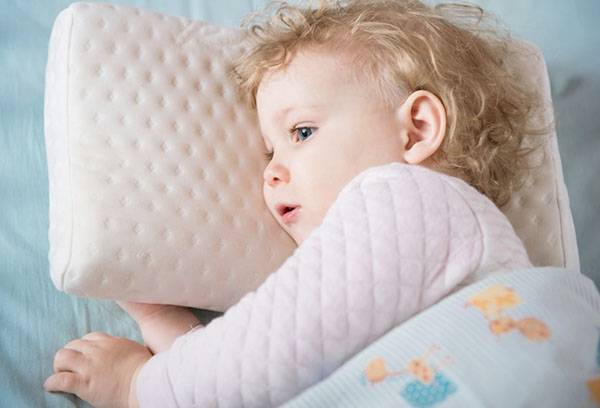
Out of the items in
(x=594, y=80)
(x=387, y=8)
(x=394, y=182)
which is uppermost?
(x=387, y=8)

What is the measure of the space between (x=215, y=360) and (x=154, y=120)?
383mm

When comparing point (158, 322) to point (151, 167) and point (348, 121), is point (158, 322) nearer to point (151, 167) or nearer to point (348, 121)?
point (151, 167)

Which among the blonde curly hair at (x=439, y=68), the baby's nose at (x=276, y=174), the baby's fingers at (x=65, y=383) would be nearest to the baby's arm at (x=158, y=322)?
the baby's fingers at (x=65, y=383)

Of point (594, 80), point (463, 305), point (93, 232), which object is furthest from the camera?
point (594, 80)

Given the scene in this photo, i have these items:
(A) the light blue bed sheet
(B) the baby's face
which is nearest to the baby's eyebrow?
(B) the baby's face

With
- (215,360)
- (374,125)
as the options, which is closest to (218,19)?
(374,125)

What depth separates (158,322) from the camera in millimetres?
1046

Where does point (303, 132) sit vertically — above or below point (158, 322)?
above

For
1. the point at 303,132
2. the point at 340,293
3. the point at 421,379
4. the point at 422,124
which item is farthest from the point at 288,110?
the point at 421,379

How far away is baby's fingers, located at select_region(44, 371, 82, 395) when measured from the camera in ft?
3.18

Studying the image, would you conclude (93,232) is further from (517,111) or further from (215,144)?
(517,111)

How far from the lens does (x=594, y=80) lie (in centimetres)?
138

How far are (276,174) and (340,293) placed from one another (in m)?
0.28

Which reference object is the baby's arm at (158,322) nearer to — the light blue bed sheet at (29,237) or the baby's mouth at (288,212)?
the light blue bed sheet at (29,237)
